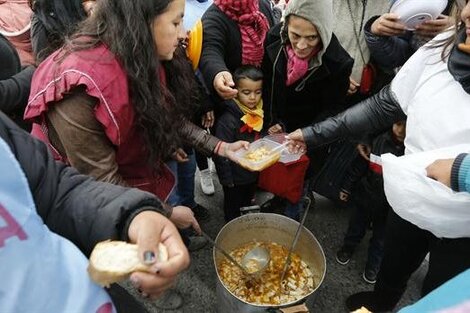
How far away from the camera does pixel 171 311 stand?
→ 2248 mm

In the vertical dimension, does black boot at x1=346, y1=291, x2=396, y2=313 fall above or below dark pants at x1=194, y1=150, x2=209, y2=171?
below

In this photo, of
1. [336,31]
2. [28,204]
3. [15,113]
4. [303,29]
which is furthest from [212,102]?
[28,204]

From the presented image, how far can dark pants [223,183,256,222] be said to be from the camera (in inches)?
99.3

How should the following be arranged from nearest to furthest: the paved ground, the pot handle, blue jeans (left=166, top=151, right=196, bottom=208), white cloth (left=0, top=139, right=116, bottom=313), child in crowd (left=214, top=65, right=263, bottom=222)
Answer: white cloth (left=0, top=139, right=116, bottom=313), the pot handle, child in crowd (left=214, top=65, right=263, bottom=222), the paved ground, blue jeans (left=166, top=151, right=196, bottom=208)

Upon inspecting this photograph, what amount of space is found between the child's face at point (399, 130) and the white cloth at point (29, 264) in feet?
5.98

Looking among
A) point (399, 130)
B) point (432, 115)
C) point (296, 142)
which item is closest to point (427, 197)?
point (432, 115)

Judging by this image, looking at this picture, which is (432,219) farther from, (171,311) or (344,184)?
(171,311)

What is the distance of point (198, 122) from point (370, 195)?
1.20m

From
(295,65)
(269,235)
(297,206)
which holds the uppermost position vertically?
(295,65)

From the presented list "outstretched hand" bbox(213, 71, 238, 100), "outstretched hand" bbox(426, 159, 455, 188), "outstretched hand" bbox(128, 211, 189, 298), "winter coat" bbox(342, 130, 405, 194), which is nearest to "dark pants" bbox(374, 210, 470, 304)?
"outstretched hand" bbox(426, 159, 455, 188)

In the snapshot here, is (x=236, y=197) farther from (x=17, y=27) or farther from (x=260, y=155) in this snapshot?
(x=17, y=27)

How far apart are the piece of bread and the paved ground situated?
1.57 m

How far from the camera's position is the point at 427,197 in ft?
4.42

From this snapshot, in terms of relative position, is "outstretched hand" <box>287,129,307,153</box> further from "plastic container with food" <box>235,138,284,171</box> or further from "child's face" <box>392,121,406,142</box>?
"child's face" <box>392,121,406,142</box>
